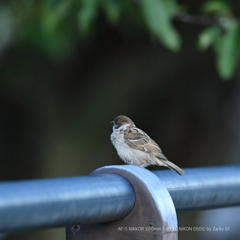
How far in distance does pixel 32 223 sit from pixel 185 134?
407cm

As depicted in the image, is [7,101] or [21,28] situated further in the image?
[7,101]

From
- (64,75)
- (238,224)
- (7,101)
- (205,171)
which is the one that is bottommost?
(238,224)

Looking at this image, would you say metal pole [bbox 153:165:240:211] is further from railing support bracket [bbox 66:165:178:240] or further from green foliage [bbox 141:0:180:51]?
green foliage [bbox 141:0:180:51]

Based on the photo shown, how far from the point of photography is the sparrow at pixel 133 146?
9.14 ft

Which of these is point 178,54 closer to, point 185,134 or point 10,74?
→ point 185,134

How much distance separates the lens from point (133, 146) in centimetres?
283

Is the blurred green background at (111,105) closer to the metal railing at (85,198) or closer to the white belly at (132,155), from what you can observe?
the white belly at (132,155)

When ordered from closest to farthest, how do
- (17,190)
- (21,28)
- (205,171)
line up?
(17,190)
(205,171)
(21,28)

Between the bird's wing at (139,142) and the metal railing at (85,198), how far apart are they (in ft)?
5.90

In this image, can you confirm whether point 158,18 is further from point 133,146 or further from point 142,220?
point 142,220

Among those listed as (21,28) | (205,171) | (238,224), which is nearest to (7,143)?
(21,28)

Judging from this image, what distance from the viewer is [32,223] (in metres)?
0.61

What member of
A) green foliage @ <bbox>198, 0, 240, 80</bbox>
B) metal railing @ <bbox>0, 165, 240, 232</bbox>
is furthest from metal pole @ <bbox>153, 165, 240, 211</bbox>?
green foliage @ <bbox>198, 0, 240, 80</bbox>

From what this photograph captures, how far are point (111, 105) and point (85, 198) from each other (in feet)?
12.6
